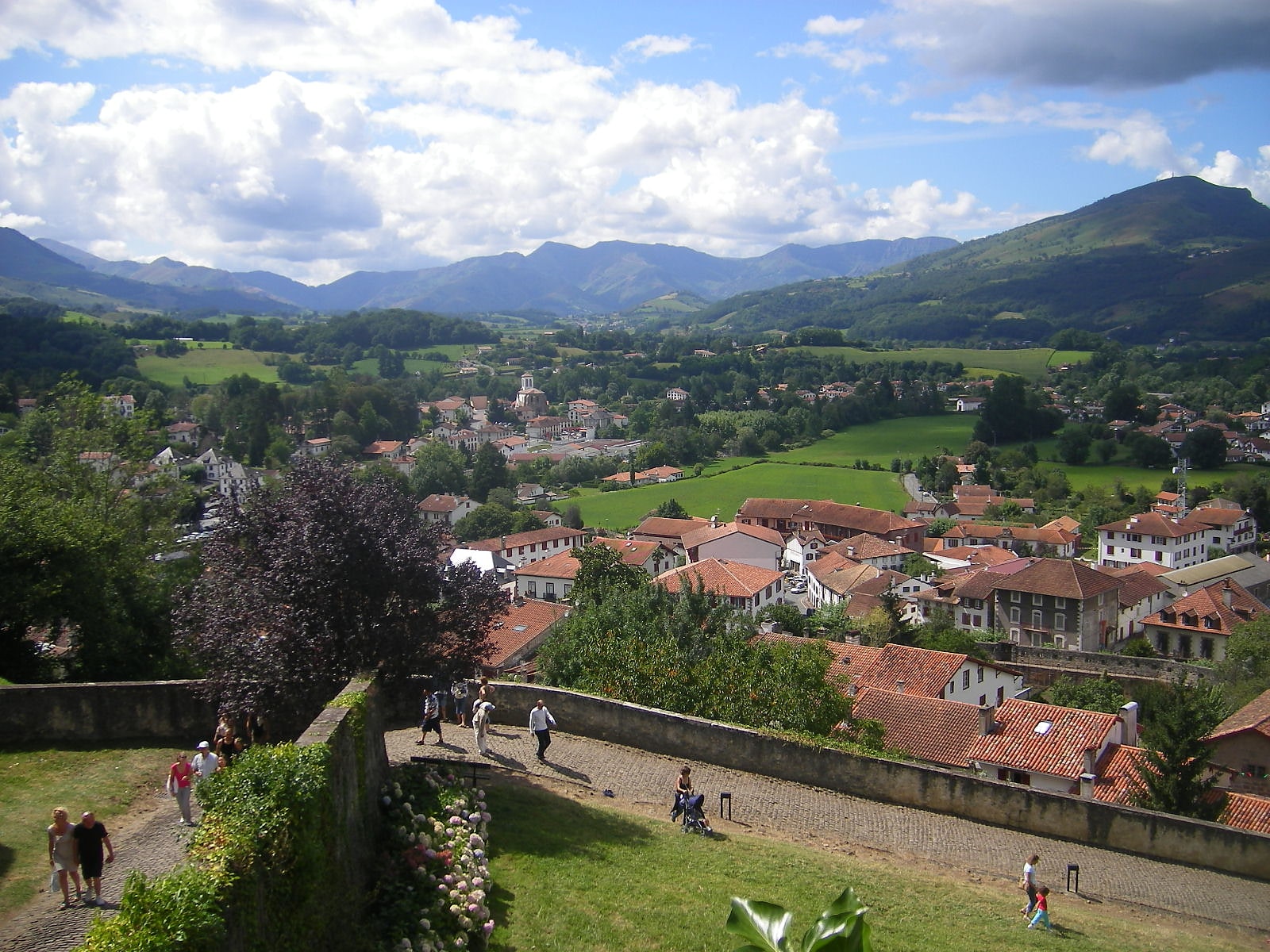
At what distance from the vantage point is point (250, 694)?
1113 cm

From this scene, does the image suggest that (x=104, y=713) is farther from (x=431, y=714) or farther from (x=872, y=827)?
(x=872, y=827)

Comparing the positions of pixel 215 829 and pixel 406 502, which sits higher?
pixel 406 502

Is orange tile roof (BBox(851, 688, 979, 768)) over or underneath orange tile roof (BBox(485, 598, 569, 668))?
over

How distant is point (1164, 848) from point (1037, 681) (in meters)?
25.8

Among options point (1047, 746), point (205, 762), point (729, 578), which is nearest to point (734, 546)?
point (729, 578)

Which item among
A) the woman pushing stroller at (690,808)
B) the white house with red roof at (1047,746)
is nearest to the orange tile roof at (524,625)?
the white house with red roof at (1047,746)

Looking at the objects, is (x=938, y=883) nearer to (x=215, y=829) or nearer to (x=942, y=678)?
(x=215, y=829)

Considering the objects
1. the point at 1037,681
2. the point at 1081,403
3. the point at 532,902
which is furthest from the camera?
the point at 1081,403

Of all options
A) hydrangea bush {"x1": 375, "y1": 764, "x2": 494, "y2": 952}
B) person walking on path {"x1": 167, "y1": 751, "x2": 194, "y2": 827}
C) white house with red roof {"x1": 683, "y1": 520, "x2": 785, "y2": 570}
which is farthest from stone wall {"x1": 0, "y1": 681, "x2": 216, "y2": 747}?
white house with red roof {"x1": 683, "y1": 520, "x2": 785, "y2": 570}

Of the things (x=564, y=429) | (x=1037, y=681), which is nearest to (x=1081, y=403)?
(x=564, y=429)

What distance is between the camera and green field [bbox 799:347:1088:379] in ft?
542

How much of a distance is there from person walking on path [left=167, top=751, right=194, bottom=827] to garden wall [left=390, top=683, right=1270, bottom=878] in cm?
320

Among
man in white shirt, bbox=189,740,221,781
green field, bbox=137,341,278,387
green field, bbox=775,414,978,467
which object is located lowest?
green field, bbox=775,414,978,467

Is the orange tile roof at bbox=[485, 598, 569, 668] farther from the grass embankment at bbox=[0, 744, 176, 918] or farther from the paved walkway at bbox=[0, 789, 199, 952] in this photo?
the paved walkway at bbox=[0, 789, 199, 952]
